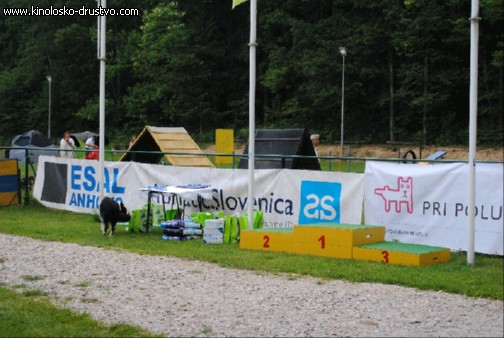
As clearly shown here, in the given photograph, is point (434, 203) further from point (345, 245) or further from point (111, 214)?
point (111, 214)

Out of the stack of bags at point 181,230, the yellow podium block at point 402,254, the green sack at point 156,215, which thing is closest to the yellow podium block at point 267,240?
the yellow podium block at point 402,254

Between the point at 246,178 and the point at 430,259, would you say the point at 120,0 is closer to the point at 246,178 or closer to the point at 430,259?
the point at 246,178

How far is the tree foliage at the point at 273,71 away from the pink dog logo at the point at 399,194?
3159 cm

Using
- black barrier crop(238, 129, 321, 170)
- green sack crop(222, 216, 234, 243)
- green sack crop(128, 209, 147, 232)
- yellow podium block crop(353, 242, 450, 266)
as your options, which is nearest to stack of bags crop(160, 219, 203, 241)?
green sack crop(222, 216, 234, 243)

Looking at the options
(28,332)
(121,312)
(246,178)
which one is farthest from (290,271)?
(246,178)

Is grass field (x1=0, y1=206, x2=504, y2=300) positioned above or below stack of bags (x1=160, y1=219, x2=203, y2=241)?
below

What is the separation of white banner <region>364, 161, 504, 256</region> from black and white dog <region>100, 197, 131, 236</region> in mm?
4972

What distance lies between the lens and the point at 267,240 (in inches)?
506

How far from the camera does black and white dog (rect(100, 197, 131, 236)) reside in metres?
15.1

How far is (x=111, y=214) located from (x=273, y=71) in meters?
45.6

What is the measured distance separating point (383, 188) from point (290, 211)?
91.7 inches

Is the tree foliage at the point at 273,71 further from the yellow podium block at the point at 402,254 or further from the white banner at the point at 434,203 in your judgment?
the yellow podium block at the point at 402,254

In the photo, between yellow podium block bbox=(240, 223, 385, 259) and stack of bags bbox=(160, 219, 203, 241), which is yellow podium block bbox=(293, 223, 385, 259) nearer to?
yellow podium block bbox=(240, 223, 385, 259)

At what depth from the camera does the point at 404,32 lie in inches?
2117
